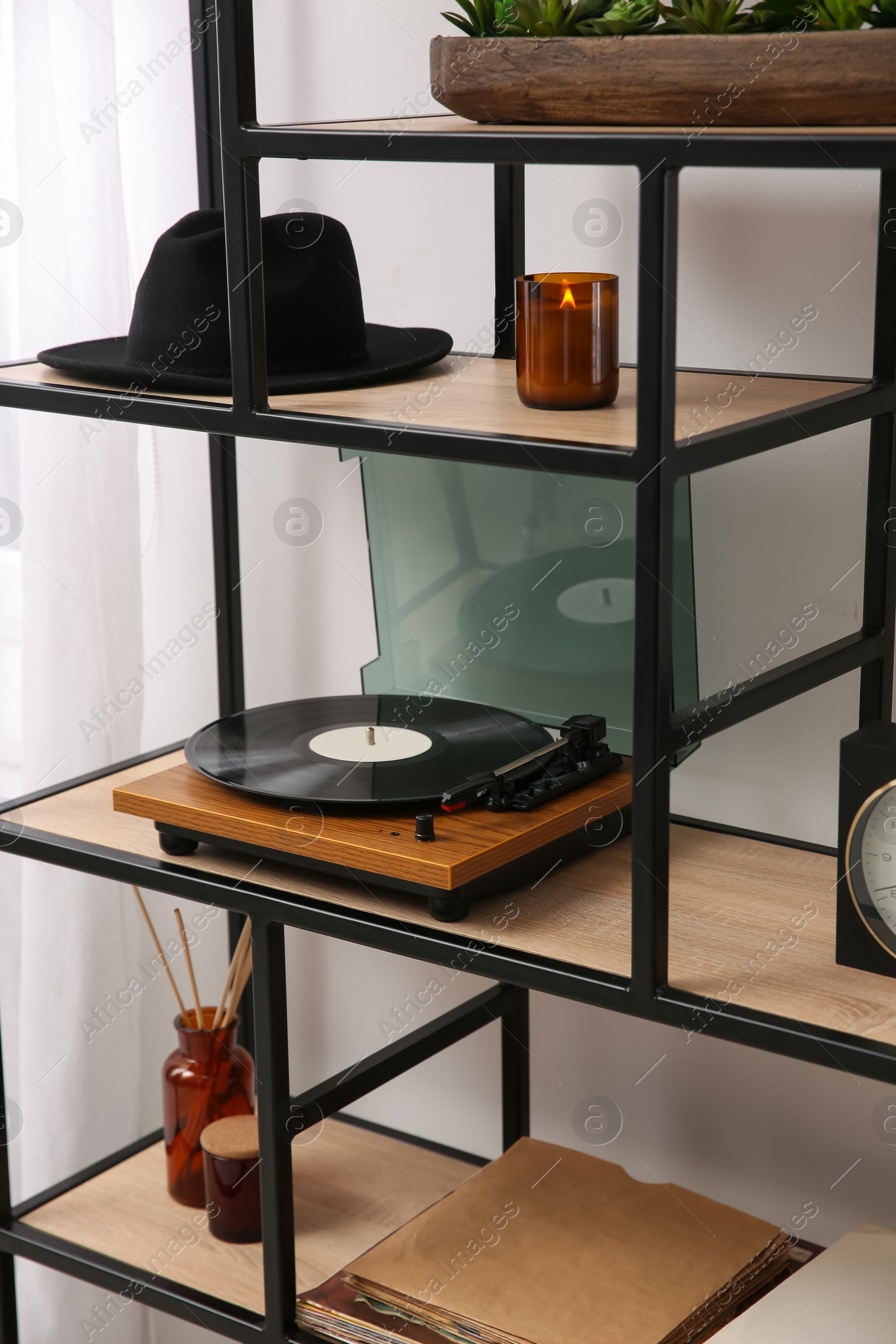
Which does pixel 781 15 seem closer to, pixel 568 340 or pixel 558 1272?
pixel 568 340

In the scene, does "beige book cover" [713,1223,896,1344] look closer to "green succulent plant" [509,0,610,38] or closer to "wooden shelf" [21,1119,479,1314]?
"wooden shelf" [21,1119,479,1314]

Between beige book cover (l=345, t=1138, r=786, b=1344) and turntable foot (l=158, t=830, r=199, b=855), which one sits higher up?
turntable foot (l=158, t=830, r=199, b=855)

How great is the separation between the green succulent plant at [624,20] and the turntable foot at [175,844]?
0.73 metres

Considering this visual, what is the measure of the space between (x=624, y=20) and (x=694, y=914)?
663 mm

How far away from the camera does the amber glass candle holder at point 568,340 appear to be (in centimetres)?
110

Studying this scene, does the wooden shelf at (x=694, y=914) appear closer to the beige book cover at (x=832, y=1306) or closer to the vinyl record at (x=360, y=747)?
the vinyl record at (x=360, y=747)

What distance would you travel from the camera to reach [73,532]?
5.43 feet

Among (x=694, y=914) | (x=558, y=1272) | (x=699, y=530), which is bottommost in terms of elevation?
(x=558, y=1272)

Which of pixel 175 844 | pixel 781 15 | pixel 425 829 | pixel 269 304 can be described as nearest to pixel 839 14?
Answer: pixel 781 15

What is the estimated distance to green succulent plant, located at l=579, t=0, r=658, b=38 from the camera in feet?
3.33

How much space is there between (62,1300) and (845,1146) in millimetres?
958

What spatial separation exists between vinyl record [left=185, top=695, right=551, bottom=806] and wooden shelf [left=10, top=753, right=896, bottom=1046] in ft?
0.27

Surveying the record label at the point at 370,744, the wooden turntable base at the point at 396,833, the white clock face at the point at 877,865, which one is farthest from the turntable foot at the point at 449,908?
the white clock face at the point at 877,865

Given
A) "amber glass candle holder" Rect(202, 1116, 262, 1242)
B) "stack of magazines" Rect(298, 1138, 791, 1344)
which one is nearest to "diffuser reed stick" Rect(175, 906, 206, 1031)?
"amber glass candle holder" Rect(202, 1116, 262, 1242)
